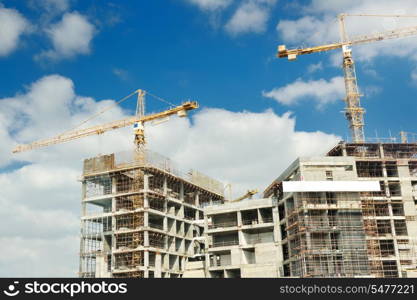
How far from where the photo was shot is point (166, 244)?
101250mm

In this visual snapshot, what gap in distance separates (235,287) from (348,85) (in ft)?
276

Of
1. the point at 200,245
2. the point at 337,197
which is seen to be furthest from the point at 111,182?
the point at 337,197

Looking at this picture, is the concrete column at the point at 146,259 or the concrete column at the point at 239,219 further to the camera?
the concrete column at the point at 146,259

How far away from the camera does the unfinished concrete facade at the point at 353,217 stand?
76.8 meters

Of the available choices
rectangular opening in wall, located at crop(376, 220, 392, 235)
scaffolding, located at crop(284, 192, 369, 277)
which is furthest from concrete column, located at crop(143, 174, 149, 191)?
rectangular opening in wall, located at crop(376, 220, 392, 235)

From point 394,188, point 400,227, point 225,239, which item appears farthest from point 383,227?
point 225,239

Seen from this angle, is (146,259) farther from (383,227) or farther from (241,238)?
(383,227)

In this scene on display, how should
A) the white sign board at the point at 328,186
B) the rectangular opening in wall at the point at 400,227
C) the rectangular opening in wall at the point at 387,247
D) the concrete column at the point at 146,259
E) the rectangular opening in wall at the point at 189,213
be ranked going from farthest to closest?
the rectangular opening in wall at the point at 189,213 < the concrete column at the point at 146,259 < the rectangular opening in wall at the point at 400,227 < the rectangular opening in wall at the point at 387,247 < the white sign board at the point at 328,186

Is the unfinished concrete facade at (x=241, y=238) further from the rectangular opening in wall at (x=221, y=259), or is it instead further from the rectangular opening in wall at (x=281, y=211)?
the rectangular opening in wall at (x=281, y=211)

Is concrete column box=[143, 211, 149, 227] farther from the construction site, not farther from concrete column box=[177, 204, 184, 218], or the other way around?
concrete column box=[177, 204, 184, 218]

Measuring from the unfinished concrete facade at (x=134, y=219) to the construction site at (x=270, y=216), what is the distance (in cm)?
19

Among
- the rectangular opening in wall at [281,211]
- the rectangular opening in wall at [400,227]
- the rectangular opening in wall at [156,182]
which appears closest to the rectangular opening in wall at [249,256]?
the rectangular opening in wall at [281,211]

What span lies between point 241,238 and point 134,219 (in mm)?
20207

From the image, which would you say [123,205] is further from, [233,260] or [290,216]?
[290,216]
